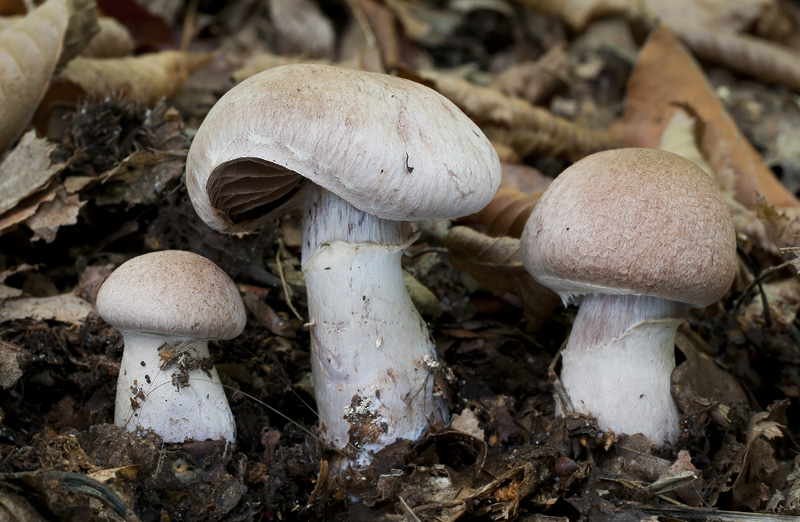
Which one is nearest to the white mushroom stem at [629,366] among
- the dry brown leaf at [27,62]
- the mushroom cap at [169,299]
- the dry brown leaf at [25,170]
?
the mushroom cap at [169,299]

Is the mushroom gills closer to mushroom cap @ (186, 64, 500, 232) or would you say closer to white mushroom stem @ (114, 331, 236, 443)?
mushroom cap @ (186, 64, 500, 232)

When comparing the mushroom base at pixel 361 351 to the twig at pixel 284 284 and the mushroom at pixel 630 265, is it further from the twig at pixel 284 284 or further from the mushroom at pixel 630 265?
the mushroom at pixel 630 265

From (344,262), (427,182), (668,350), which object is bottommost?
(668,350)

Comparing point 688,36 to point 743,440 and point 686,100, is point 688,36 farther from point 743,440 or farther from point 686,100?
point 743,440

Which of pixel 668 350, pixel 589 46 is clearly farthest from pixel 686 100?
pixel 668 350

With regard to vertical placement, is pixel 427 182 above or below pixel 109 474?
above

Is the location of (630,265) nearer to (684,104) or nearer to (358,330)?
(358,330)
